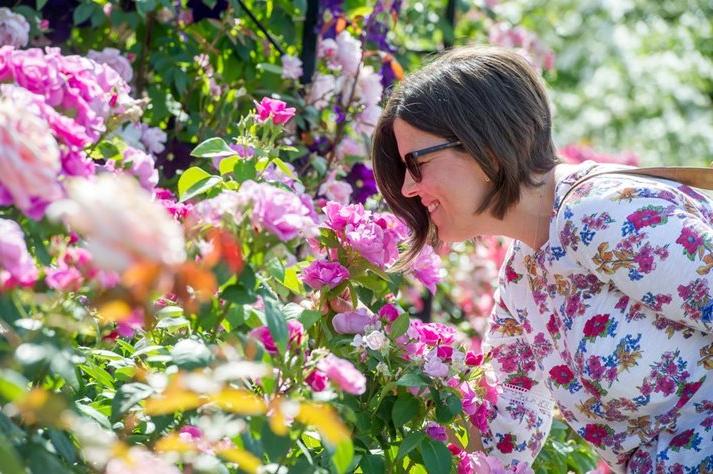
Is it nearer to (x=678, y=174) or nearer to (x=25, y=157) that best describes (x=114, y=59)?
(x=678, y=174)

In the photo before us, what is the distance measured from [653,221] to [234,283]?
819mm

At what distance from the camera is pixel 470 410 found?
1921 millimetres

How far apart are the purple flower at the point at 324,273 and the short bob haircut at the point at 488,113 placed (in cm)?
22

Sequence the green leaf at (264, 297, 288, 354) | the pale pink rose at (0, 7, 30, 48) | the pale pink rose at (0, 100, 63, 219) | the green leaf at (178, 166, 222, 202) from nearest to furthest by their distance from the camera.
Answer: the pale pink rose at (0, 100, 63, 219), the green leaf at (264, 297, 288, 354), the green leaf at (178, 166, 222, 202), the pale pink rose at (0, 7, 30, 48)

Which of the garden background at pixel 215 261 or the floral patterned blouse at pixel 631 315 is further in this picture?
the floral patterned blouse at pixel 631 315

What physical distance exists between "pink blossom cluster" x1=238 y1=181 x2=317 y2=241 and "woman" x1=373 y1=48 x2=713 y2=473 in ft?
2.44

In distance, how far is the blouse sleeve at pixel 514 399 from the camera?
230 cm

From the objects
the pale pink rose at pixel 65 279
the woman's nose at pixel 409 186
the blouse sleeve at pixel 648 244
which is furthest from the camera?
the woman's nose at pixel 409 186

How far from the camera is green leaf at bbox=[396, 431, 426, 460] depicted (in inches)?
70.3

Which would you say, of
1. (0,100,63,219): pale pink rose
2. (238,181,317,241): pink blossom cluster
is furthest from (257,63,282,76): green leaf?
(0,100,63,219): pale pink rose

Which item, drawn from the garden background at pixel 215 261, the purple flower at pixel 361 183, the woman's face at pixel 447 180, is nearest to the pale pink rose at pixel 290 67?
the garden background at pixel 215 261

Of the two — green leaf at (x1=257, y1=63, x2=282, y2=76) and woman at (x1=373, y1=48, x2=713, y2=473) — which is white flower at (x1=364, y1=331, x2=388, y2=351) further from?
green leaf at (x1=257, y1=63, x2=282, y2=76)

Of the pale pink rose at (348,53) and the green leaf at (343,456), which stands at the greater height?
the pale pink rose at (348,53)

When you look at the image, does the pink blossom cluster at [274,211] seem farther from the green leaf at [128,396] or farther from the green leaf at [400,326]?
the green leaf at [400,326]
